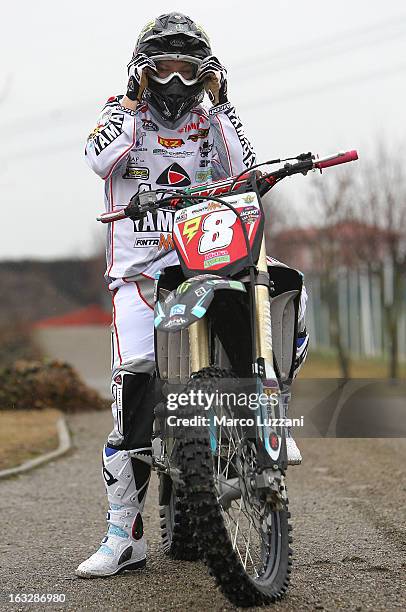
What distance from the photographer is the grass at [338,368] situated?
23578 millimetres

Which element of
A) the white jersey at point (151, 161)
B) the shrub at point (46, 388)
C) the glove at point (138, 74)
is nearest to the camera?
the glove at point (138, 74)

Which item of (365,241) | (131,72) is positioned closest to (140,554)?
(131,72)

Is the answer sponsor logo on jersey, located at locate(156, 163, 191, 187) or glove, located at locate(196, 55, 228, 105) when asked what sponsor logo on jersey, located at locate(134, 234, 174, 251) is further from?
glove, located at locate(196, 55, 228, 105)

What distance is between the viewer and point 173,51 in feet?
17.7

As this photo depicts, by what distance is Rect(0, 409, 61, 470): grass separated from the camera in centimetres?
1098

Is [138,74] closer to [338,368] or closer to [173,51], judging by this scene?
[173,51]

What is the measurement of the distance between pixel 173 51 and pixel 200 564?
258 cm

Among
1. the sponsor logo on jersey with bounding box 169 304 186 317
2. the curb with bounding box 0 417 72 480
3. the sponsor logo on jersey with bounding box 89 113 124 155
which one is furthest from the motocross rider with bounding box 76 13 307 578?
the curb with bounding box 0 417 72 480

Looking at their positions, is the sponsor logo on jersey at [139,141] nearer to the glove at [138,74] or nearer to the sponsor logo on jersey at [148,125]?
the sponsor logo on jersey at [148,125]

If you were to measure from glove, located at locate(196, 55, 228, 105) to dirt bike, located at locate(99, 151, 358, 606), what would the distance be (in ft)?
2.05

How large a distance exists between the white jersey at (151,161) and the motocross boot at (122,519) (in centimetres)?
94

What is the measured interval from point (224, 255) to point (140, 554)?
5.49 ft

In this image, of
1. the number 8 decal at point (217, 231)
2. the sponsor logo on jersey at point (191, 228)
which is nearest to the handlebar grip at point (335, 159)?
the number 8 decal at point (217, 231)

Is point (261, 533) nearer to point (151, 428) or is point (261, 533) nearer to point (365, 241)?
point (151, 428)
